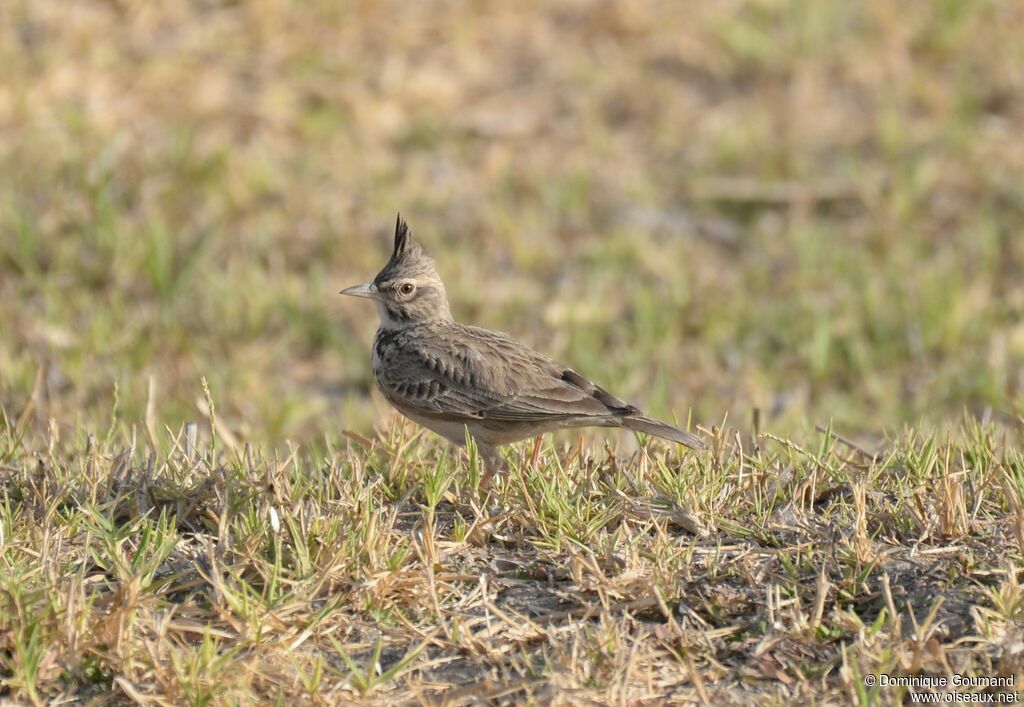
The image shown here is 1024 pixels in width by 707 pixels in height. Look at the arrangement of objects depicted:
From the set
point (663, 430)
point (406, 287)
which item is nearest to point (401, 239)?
point (406, 287)

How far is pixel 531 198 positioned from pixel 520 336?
1.57 m

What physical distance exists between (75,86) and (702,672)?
721 cm

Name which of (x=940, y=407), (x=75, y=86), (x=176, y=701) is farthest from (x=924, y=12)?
(x=176, y=701)

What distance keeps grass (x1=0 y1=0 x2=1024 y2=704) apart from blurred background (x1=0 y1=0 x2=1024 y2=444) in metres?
0.03

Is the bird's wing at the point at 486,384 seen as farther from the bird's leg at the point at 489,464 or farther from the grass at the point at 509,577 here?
the grass at the point at 509,577

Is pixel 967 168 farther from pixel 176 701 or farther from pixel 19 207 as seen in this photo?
pixel 176 701

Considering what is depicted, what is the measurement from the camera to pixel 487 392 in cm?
549

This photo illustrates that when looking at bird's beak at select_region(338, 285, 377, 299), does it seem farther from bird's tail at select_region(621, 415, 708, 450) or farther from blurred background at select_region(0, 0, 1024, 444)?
bird's tail at select_region(621, 415, 708, 450)

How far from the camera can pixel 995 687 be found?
3816mm

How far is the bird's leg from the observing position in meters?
4.96

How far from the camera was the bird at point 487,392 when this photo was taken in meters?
5.32

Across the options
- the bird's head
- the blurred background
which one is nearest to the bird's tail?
the bird's head

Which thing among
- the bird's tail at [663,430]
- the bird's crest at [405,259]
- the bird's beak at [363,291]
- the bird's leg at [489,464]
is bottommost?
the bird's leg at [489,464]

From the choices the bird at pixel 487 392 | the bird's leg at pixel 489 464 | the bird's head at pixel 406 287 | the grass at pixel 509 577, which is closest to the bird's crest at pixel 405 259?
the bird's head at pixel 406 287
